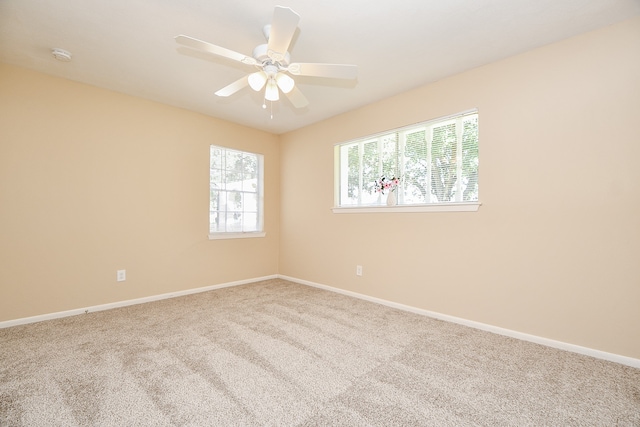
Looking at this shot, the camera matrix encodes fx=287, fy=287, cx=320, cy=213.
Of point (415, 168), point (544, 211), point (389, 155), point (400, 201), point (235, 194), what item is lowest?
point (544, 211)

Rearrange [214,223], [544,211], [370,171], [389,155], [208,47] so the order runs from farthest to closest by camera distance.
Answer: [214,223] < [370,171] < [389,155] < [544,211] < [208,47]

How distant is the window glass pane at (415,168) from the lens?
3.14m

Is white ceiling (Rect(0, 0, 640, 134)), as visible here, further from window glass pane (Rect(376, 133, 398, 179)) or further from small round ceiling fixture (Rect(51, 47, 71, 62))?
window glass pane (Rect(376, 133, 398, 179))

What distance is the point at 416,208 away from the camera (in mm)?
3117

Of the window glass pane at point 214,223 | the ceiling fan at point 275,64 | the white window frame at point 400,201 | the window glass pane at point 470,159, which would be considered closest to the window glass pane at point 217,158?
the window glass pane at point 214,223

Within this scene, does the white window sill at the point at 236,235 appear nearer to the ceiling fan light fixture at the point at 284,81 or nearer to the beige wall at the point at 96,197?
the beige wall at the point at 96,197

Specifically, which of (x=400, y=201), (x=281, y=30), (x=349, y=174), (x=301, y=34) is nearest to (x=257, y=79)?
(x=281, y=30)

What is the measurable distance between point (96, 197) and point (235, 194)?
169 cm

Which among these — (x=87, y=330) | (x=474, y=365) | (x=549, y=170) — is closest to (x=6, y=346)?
(x=87, y=330)

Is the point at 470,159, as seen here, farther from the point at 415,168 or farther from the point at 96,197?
the point at 96,197

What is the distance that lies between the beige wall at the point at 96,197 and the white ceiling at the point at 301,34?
1.26 feet

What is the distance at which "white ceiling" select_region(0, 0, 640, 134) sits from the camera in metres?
1.93

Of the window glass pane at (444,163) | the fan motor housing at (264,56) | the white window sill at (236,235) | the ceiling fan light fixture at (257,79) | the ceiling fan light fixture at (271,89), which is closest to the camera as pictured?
the fan motor housing at (264,56)

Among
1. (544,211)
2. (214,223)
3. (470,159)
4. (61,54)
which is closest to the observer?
(544,211)
